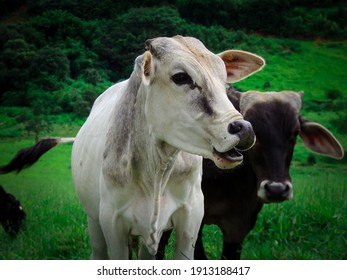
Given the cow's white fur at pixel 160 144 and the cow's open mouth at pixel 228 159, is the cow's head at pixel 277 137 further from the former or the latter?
the cow's open mouth at pixel 228 159

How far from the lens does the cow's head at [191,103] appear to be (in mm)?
3631

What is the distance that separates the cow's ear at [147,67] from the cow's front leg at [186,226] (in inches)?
33.5

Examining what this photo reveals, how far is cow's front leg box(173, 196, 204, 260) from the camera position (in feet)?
13.7

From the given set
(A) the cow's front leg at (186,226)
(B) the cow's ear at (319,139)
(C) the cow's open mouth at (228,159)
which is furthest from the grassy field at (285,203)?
(C) the cow's open mouth at (228,159)

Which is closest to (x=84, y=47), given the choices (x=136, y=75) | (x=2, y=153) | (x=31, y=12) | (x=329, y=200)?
(x=31, y=12)

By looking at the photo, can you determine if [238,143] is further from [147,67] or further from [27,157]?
[27,157]

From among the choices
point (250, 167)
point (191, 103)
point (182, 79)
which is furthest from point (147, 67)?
point (250, 167)

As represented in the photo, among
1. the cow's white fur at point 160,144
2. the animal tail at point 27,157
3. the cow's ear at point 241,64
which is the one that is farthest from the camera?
the animal tail at point 27,157

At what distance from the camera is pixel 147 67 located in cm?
391

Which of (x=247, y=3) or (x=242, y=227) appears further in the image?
(x=247, y=3)

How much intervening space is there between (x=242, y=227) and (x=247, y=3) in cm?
216

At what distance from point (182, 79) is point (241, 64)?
31.8 inches

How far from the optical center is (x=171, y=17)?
19.6 feet

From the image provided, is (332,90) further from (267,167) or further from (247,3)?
(267,167)
